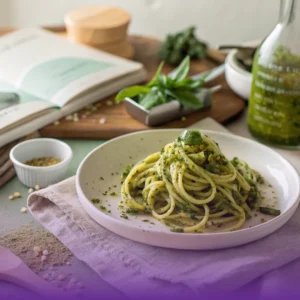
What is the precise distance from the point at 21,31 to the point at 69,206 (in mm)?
967

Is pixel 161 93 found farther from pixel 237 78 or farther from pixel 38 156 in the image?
pixel 38 156

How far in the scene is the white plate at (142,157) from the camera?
1.01 metres

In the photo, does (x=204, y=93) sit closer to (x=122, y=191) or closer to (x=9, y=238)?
(x=122, y=191)

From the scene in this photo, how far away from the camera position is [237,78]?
1.58 metres

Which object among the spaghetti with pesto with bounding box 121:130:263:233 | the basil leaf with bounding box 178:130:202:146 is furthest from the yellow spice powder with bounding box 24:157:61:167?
the basil leaf with bounding box 178:130:202:146

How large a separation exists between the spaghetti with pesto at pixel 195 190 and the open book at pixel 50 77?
1.35 ft

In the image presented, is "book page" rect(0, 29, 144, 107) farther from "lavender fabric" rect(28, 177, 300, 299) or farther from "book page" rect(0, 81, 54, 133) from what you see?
"lavender fabric" rect(28, 177, 300, 299)

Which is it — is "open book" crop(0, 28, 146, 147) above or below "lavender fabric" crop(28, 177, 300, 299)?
above

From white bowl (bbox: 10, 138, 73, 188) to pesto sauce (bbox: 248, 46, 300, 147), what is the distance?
459mm

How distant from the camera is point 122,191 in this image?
118cm

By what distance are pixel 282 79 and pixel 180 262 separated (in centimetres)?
54

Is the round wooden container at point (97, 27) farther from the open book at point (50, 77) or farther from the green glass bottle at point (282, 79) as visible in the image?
the green glass bottle at point (282, 79)

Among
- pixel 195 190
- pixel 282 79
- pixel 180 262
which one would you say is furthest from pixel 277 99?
pixel 180 262

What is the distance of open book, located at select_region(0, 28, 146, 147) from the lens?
147cm
